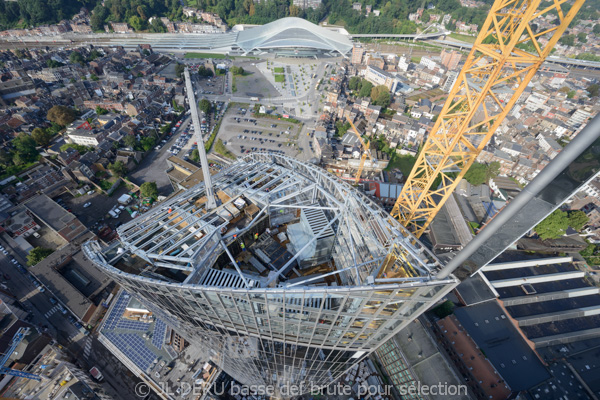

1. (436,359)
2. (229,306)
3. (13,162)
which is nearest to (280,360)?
(229,306)

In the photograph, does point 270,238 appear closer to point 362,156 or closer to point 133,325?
point 133,325

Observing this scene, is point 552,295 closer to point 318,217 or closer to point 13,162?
point 318,217

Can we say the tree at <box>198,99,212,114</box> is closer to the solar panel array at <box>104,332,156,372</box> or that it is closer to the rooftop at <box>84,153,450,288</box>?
the rooftop at <box>84,153,450,288</box>

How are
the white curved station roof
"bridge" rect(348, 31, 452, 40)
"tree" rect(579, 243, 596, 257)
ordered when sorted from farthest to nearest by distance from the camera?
"bridge" rect(348, 31, 452, 40), the white curved station roof, "tree" rect(579, 243, 596, 257)

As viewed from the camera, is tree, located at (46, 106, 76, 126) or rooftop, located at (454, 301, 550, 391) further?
tree, located at (46, 106, 76, 126)

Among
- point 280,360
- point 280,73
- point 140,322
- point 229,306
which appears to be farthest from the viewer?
point 280,73

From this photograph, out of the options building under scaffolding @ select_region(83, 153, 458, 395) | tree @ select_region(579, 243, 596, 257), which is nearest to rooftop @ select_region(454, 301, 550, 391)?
building under scaffolding @ select_region(83, 153, 458, 395)

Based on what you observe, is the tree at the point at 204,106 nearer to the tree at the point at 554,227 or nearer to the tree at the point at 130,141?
the tree at the point at 130,141
